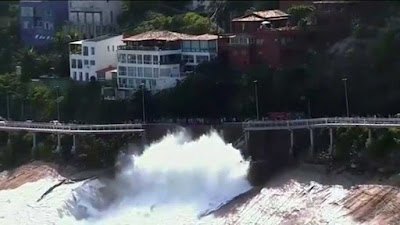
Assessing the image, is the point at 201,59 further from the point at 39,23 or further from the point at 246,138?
the point at 39,23

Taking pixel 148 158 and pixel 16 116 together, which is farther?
pixel 16 116

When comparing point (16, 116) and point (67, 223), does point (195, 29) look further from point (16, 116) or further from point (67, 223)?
point (67, 223)

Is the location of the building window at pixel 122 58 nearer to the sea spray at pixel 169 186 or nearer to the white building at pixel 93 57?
the white building at pixel 93 57

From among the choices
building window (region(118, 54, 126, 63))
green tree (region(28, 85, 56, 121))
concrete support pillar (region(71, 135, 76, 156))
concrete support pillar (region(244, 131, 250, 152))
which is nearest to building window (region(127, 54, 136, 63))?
building window (region(118, 54, 126, 63))

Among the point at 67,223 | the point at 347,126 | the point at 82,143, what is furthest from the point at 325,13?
the point at 67,223

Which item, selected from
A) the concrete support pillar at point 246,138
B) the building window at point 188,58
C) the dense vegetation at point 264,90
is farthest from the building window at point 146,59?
the concrete support pillar at point 246,138

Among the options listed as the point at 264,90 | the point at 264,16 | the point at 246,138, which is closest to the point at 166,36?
the point at 264,16
